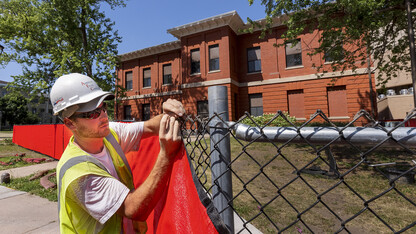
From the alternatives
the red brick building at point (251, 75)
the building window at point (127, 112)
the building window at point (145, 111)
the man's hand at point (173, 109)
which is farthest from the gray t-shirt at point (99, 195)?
the building window at point (127, 112)

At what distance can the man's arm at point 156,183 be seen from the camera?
111 cm

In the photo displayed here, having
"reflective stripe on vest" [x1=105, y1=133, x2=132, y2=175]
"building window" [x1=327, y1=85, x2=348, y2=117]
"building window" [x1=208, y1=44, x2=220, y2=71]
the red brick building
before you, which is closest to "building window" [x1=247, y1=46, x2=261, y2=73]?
the red brick building

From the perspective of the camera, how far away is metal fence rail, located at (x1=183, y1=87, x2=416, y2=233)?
78cm

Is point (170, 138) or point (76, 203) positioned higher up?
point (170, 138)

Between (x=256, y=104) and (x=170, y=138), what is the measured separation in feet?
57.3

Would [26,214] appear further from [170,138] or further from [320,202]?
[320,202]

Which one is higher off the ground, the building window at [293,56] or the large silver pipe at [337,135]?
the building window at [293,56]

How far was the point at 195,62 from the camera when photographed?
18.8 metres

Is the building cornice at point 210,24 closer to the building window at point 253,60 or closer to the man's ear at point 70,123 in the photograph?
the building window at point 253,60

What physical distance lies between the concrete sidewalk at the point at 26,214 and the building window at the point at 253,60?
55.8ft

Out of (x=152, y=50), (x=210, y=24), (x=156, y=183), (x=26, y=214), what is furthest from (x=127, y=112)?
(x=156, y=183)

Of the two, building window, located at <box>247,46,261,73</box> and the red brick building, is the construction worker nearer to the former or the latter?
the red brick building

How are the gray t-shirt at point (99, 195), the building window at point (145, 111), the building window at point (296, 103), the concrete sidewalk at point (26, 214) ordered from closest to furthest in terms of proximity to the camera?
the gray t-shirt at point (99, 195)
the concrete sidewalk at point (26, 214)
the building window at point (296, 103)
the building window at point (145, 111)

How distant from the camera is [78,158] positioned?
4.05 feet
